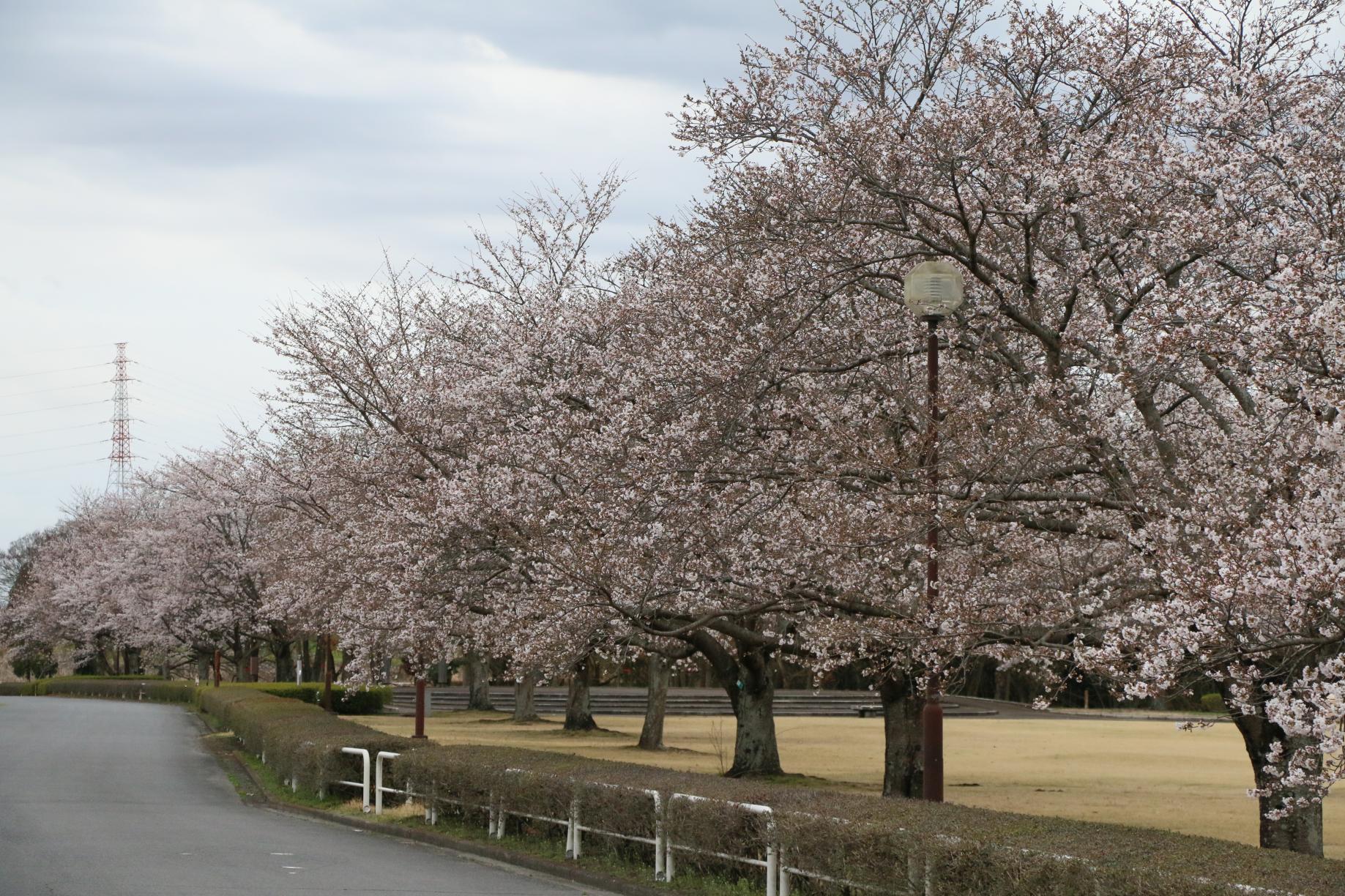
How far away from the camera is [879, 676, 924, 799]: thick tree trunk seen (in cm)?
1892

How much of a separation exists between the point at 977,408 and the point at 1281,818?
472 centimetres

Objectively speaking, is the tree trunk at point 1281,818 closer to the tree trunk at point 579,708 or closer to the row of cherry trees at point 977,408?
the row of cherry trees at point 977,408

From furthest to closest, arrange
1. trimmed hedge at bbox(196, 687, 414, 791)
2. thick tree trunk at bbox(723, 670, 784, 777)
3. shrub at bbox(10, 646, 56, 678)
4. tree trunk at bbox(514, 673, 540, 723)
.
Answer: shrub at bbox(10, 646, 56, 678), tree trunk at bbox(514, 673, 540, 723), thick tree trunk at bbox(723, 670, 784, 777), trimmed hedge at bbox(196, 687, 414, 791)

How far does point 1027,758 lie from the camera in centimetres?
3278

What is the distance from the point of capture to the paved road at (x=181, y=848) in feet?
34.0

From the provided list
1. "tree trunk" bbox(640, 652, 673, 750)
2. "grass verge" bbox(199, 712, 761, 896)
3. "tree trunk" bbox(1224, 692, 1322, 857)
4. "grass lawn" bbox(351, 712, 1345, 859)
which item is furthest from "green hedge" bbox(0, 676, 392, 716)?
"tree trunk" bbox(1224, 692, 1322, 857)

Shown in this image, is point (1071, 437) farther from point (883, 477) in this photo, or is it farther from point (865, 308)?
point (865, 308)

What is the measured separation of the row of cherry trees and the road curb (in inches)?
110

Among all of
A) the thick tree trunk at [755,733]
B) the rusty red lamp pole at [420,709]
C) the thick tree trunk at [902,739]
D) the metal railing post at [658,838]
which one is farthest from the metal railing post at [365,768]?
the thick tree trunk at [755,733]

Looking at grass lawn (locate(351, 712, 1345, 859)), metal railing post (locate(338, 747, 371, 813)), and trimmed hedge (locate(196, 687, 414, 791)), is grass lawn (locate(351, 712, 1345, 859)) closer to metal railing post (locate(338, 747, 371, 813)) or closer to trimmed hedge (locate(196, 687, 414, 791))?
trimmed hedge (locate(196, 687, 414, 791))

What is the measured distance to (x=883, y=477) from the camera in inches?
510

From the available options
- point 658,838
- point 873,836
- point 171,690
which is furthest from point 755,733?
point 171,690

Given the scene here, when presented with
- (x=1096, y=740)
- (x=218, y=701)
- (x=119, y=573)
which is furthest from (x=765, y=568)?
(x=119, y=573)

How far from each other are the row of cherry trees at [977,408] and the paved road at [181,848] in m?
3.43
